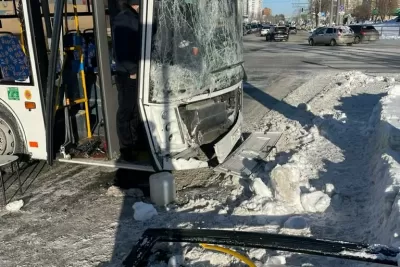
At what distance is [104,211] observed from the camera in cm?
499

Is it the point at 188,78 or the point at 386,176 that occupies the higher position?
the point at 188,78

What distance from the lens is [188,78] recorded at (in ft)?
16.4

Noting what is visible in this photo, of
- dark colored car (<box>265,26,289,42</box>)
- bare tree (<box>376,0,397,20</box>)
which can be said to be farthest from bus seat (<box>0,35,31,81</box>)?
bare tree (<box>376,0,397,20</box>)

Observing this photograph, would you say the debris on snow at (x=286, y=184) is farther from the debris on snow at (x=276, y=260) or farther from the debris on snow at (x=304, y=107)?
the debris on snow at (x=304, y=107)

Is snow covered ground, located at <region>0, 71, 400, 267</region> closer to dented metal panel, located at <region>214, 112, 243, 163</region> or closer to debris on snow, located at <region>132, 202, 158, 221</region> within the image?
debris on snow, located at <region>132, 202, 158, 221</region>

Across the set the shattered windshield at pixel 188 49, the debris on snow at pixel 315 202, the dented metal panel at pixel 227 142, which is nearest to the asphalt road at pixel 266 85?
the dented metal panel at pixel 227 142

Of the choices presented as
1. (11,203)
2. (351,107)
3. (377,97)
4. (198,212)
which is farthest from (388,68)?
(11,203)

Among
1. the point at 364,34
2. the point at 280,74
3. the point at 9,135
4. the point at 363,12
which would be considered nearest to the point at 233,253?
the point at 9,135

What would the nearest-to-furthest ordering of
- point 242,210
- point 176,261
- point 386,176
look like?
point 176,261, point 386,176, point 242,210

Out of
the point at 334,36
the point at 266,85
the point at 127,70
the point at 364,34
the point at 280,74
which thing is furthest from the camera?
the point at 364,34

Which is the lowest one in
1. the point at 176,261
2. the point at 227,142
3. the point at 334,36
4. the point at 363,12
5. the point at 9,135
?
the point at 176,261

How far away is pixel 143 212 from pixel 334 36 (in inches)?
1274

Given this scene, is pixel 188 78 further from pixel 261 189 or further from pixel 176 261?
pixel 176 261

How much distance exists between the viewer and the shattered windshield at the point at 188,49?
15.8 ft
